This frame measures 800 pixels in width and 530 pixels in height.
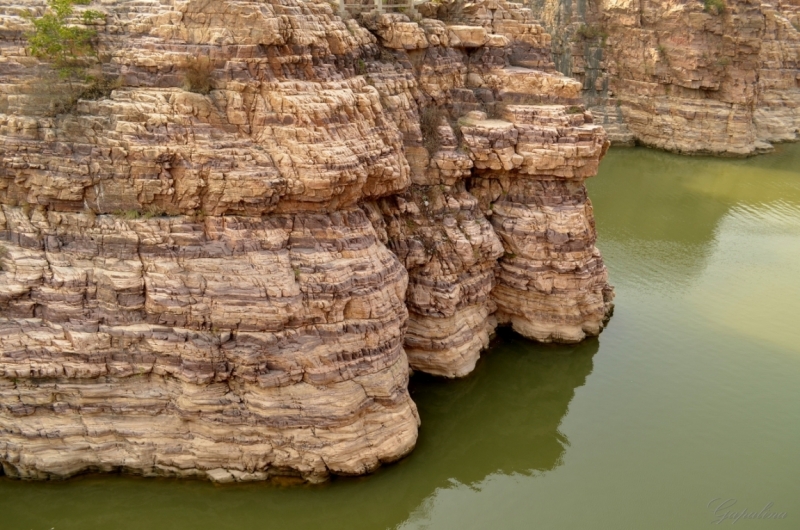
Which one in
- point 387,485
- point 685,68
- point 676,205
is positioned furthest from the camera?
point 685,68

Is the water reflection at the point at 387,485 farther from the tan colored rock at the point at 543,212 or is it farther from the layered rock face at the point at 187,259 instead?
the tan colored rock at the point at 543,212

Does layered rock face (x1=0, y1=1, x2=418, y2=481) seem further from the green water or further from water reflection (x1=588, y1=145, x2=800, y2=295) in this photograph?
water reflection (x1=588, y1=145, x2=800, y2=295)

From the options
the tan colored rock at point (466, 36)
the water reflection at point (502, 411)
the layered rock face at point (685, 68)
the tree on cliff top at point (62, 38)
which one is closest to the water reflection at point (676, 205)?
the layered rock face at point (685, 68)

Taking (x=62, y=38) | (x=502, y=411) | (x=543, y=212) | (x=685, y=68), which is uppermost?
(x=685, y=68)

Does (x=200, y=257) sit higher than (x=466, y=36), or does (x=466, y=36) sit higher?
(x=466, y=36)

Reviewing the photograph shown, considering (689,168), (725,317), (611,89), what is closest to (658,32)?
(611,89)

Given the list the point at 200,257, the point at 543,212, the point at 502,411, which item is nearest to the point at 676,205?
the point at 543,212

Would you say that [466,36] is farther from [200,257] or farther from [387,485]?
[387,485]
